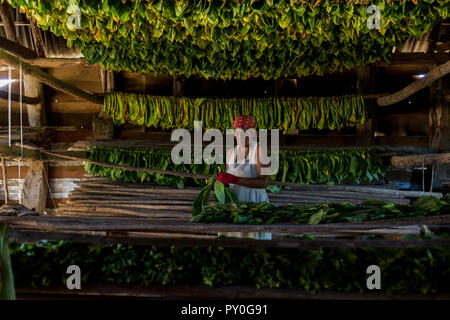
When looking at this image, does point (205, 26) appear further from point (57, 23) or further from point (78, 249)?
point (78, 249)

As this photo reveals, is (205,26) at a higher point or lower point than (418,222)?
higher

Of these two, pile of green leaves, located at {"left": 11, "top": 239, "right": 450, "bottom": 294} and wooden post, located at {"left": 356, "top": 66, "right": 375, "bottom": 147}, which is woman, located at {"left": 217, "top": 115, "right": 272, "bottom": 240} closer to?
pile of green leaves, located at {"left": 11, "top": 239, "right": 450, "bottom": 294}

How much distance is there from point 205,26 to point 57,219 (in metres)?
2.24

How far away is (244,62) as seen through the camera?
5215 millimetres

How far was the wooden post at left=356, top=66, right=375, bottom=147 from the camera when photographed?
5.82 m

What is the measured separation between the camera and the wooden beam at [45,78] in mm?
4281

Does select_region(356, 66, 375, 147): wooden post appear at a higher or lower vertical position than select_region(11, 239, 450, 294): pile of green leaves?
higher

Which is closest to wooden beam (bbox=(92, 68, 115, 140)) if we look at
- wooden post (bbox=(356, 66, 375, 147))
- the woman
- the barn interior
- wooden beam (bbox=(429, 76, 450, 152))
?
the barn interior

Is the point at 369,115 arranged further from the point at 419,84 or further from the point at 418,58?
the point at 419,84

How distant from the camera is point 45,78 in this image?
4836 millimetres

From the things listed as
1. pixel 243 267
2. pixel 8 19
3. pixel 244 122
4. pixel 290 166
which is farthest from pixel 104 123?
pixel 243 267

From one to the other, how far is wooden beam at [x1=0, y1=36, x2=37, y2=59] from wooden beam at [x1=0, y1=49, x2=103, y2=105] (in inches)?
19.8

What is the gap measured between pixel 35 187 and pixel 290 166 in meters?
4.04
